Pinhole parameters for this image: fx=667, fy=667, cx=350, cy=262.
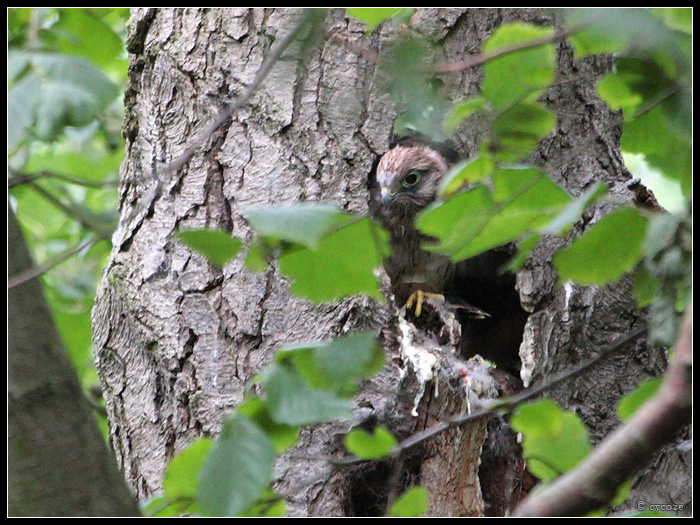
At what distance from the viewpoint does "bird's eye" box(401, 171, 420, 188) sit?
13.5 feet

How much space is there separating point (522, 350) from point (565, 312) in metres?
0.21

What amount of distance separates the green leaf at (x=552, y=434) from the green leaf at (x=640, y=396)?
0.09 m

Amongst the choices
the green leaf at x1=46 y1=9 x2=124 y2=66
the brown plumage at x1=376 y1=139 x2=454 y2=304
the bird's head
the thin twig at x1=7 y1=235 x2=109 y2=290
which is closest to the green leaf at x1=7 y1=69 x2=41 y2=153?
the thin twig at x1=7 y1=235 x2=109 y2=290

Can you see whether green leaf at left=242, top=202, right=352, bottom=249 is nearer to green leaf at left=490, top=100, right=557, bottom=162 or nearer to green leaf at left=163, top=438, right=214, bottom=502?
green leaf at left=490, top=100, right=557, bottom=162

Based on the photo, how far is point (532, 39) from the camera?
117 cm

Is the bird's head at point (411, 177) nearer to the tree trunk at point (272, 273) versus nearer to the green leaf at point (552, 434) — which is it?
the tree trunk at point (272, 273)

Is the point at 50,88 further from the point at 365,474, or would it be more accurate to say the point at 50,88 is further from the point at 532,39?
the point at 365,474

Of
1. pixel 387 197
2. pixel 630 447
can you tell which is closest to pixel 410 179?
pixel 387 197

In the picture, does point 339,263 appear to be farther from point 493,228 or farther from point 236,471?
point 236,471

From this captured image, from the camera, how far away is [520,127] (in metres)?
1.22

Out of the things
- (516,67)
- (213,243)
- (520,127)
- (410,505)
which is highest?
(516,67)

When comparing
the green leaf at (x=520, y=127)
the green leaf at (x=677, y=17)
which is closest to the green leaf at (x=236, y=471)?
the green leaf at (x=520, y=127)

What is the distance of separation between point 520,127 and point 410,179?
3.00 meters
